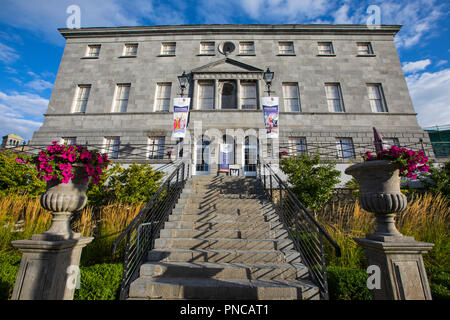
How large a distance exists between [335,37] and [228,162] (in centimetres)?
1378

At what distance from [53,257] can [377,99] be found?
62.3 ft

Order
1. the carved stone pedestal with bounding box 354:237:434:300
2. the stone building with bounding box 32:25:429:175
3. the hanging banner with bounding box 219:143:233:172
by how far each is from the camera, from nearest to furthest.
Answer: the carved stone pedestal with bounding box 354:237:434:300 → the hanging banner with bounding box 219:143:233:172 → the stone building with bounding box 32:25:429:175

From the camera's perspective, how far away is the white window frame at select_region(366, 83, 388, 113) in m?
14.3

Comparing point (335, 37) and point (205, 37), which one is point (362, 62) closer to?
point (335, 37)

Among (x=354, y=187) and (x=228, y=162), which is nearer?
(x=354, y=187)

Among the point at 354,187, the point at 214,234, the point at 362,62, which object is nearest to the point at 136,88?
the point at 214,234

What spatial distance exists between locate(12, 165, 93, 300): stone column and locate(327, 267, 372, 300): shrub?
455 cm

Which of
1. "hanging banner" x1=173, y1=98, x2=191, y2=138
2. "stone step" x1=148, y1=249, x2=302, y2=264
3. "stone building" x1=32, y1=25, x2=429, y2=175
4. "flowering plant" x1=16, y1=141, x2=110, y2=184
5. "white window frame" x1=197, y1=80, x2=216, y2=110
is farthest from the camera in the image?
"white window frame" x1=197, y1=80, x2=216, y2=110

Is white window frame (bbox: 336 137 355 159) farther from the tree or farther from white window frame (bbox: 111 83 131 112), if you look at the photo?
white window frame (bbox: 111 83 131 112)

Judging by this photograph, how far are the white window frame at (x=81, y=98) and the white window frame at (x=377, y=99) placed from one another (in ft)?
69.2

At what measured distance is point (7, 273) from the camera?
3744 millimetres

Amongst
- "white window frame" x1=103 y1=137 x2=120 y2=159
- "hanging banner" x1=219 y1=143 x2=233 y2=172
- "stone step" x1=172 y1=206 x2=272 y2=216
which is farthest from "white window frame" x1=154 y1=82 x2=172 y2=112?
"stone step" x1=172 y1=206 x2=272 y2=216

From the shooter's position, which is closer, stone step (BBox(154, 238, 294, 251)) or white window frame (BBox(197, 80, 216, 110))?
stone step (BBox(154, 238, 294, 251))

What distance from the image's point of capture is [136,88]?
15.0 m
